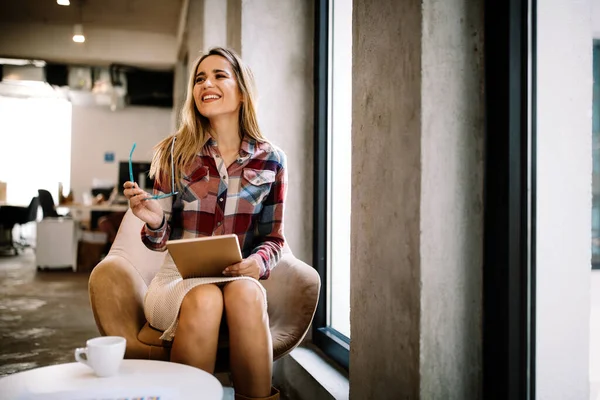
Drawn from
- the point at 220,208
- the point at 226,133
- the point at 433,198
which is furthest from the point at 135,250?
the point at 433,198

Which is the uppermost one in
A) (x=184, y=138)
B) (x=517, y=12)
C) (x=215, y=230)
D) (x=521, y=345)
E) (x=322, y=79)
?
(x=322, y=79)

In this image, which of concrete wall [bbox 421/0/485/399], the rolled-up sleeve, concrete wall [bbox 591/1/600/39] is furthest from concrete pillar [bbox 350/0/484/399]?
the rolled-up sleeve

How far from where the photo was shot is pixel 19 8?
7242mm

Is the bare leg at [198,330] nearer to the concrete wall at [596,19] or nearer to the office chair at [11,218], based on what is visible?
the concrete wall at [596,19]

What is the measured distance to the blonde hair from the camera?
1942mm

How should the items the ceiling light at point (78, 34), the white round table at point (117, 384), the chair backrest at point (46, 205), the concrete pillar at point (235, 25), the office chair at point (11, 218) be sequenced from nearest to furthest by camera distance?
the white round table at point (117, 384)
the concrete pillar at point (235, 25)
the chair backrest at point (46, 205)
the ceiling light at point (78, 34)
the office chair at point (11, 218)

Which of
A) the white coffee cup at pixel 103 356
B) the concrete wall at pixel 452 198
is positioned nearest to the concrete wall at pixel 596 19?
the concrete wall at pixel 452 198

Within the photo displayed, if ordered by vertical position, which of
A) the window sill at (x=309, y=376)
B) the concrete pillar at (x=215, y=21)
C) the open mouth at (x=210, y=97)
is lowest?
the window sill at (x=309, y=376)

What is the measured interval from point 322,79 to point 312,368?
4.67 feet

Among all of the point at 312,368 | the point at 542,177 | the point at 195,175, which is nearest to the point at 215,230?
the point at 195,175

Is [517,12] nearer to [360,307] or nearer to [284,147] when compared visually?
[360,307]

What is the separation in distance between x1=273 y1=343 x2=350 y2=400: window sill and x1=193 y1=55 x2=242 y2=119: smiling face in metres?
1.14

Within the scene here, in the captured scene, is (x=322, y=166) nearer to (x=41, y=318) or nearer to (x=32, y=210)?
(x=41, y=318)

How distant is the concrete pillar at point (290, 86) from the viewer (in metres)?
2.74
